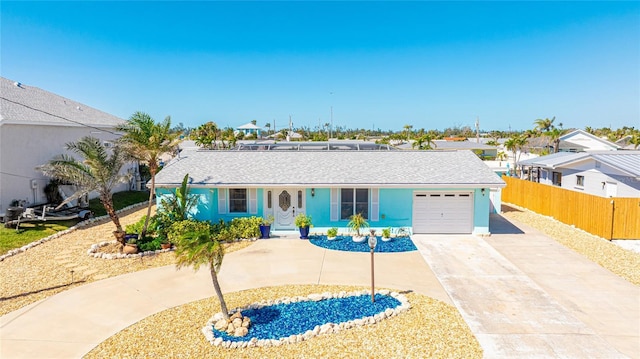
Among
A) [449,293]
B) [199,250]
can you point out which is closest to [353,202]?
[449,293]

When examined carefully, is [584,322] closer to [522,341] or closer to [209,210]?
[522,341]

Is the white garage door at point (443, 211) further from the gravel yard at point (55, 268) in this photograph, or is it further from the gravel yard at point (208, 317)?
the gravel yard at point (55, 268)

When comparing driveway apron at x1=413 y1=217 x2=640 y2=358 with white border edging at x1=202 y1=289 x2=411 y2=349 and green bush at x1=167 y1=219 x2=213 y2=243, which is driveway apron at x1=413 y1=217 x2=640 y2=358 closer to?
white border edging at x1=202 y1=289 x2=411 y2=349

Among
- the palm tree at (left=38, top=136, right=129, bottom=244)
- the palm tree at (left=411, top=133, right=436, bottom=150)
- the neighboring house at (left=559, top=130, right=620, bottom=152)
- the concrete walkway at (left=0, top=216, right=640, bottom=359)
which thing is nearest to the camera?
the concrete walkway at (left=0, top=216, right=640, bottom=359)

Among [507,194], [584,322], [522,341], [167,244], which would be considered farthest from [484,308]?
[507,194]

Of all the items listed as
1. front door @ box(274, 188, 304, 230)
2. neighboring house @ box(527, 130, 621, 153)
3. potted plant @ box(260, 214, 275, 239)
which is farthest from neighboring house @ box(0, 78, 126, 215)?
neighboring house @ box(527, 130, 621, 153)

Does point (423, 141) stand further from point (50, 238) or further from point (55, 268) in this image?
point (55, 268)
